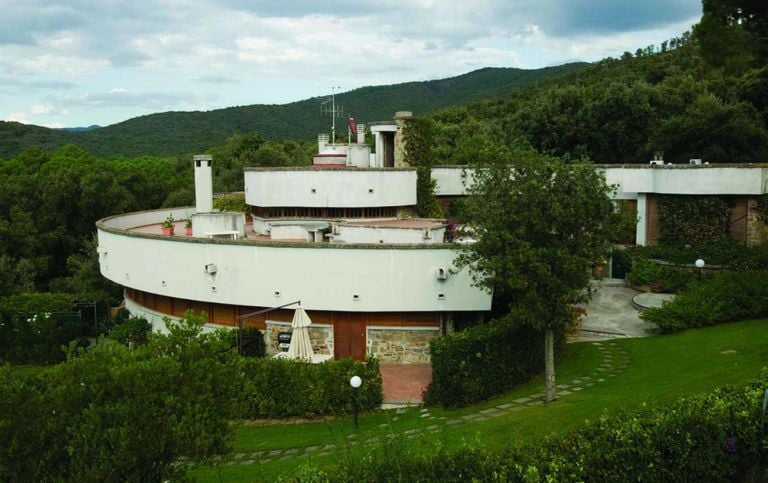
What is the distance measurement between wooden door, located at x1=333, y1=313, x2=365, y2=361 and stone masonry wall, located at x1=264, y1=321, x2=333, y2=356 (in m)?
0.22

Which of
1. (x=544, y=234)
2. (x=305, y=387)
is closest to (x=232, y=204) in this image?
(x=305, y=387)

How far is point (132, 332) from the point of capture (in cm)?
2541

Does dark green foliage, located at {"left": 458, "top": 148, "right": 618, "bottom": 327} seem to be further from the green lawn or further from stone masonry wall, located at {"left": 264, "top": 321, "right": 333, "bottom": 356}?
stone masonry wall, located at {"left": 264, "top": 321, "right": 333, "bottom": 356}

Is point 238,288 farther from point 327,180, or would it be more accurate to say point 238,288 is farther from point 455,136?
point 455,136

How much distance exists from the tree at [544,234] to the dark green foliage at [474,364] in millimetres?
1596

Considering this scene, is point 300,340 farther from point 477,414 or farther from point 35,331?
point 35,331

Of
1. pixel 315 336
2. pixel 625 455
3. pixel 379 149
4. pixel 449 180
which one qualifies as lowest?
pixel 315 336

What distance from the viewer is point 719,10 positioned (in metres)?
26.6

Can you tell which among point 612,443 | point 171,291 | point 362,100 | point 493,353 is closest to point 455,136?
point 171,291

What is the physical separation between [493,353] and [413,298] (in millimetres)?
4377

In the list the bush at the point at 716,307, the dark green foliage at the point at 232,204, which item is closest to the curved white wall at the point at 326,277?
the bush at the point at 716,307

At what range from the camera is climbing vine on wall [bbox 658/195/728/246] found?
30234 mm

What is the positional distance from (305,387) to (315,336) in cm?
487

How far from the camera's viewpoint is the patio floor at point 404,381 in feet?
62.4
